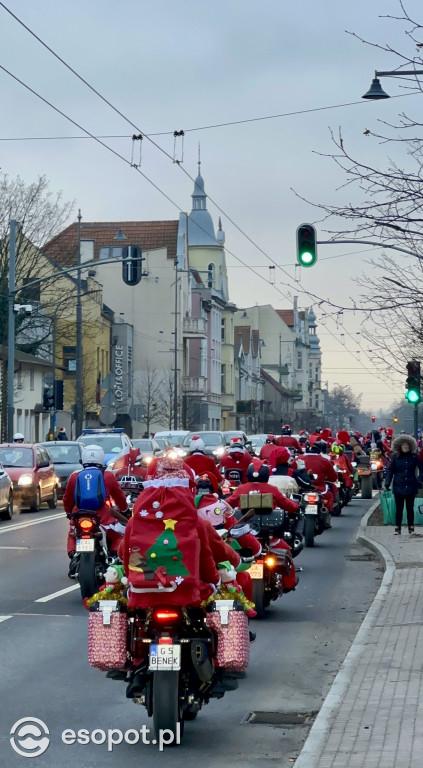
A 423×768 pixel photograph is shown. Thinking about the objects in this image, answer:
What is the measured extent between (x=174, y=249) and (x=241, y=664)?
280 ft

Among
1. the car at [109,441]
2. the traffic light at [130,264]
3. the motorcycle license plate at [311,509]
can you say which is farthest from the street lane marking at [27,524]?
the traffic light at [130,264]

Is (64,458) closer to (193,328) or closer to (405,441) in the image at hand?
(405,441)

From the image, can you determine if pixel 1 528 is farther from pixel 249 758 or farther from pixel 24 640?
pixel 249 758

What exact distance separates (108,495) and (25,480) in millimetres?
17410

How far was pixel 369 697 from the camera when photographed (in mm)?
8758

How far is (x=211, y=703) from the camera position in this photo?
9266 millimetres

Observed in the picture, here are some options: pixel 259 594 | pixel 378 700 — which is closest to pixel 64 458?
pixel 259 594

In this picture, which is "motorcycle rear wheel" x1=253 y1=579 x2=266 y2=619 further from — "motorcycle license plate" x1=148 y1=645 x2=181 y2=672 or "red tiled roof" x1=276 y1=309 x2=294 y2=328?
"red tiled roof" x1=276 y1=309 x2=294 y2=328

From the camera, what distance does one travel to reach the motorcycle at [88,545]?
14.5 metres

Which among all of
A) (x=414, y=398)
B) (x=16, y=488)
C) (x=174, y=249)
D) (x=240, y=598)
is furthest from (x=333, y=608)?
(x=174, y=249)

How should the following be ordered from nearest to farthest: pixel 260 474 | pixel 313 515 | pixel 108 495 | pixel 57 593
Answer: pixel 260 474 → pixel 108 495 → pixel 57 593 → pixel 313 515

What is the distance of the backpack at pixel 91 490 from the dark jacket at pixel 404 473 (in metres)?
8.62

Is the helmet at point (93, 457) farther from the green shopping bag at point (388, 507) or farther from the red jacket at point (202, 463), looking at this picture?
the green shopping bag at point (388, 507)

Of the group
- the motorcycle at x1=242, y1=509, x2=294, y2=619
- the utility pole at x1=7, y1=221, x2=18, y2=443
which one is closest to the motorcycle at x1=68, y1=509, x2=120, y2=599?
the motorcycle at x1=242, y1=509, x2=294, y2=619
